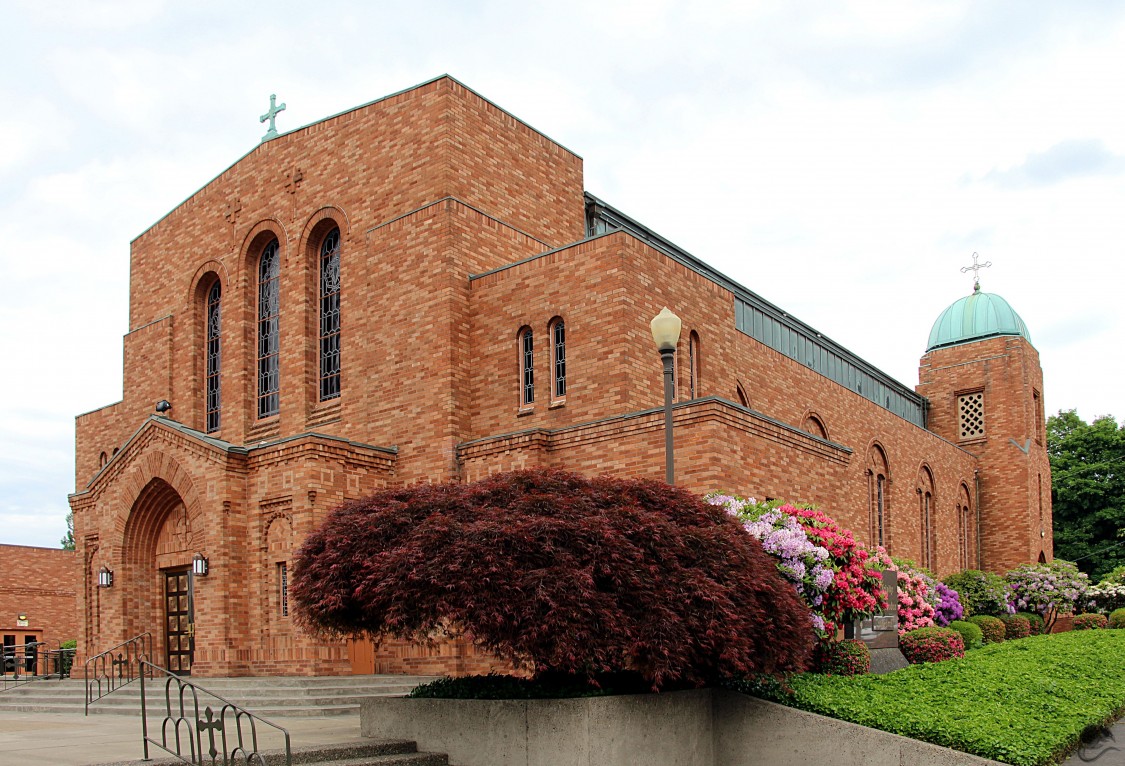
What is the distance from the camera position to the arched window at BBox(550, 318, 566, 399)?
23562mm

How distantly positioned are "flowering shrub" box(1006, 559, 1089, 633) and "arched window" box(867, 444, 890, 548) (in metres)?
5.15

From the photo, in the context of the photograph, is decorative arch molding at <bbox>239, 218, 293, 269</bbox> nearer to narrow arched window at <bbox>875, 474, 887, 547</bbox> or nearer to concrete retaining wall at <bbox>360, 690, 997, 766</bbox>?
concrete retaining wall at <bbox>360, 690, 997, 766</bbox>

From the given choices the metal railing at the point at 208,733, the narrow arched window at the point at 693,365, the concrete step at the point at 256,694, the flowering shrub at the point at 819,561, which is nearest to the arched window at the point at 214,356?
the concrete step at the point at 256,694

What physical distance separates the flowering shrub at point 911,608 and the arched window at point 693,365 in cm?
567

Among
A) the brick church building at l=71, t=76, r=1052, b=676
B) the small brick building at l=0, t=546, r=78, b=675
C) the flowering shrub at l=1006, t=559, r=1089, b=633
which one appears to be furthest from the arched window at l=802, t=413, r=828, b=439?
the small brick building at l=0, t=546, r=78, b=675

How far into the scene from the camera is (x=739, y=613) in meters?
13.3

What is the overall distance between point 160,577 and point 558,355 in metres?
10.5

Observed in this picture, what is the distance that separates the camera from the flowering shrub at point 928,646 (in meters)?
20.4

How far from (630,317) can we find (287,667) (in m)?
9.59

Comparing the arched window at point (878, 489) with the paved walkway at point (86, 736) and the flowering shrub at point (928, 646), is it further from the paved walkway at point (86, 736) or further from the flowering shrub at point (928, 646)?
the paved walkway at point (86, 736)

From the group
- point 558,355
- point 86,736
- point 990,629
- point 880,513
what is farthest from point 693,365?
point 880,513

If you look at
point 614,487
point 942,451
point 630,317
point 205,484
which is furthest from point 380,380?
point 942,451

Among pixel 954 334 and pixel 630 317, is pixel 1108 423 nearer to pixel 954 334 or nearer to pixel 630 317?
pixel 954 334

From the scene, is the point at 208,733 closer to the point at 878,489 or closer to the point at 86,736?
the point at 86,736
